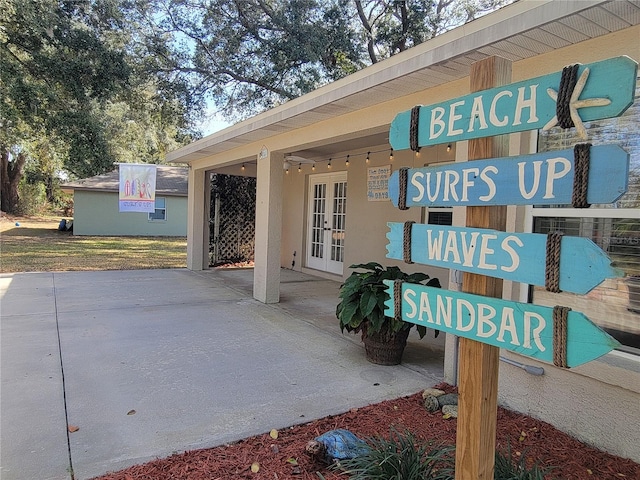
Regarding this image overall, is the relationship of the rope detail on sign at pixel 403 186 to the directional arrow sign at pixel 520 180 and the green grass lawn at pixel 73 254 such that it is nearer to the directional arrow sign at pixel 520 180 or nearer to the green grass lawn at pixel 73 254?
the directional arrow sign at pixel 520 180

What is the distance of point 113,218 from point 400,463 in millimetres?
20870

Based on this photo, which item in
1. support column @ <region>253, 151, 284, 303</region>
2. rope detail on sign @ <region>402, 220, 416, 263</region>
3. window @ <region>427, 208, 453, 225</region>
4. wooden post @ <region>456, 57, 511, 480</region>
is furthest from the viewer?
support column @ <region>253, 151, 284, 303</region>

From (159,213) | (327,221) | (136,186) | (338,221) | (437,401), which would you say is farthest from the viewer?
(159,213)

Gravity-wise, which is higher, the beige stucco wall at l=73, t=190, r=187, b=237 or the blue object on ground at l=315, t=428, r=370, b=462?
the beige stucco wall at l=73, t=190, r=187, b=237

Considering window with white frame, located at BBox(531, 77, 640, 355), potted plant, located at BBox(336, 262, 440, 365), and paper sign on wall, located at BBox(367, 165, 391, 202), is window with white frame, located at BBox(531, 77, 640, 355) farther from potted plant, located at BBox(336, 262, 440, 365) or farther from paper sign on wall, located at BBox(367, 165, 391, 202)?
paper sign on wall, located at BBox(367, 165, 391, 202)

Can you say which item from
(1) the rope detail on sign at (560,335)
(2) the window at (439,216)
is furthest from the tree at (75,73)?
(1) the rope detail on sign at (560,335)

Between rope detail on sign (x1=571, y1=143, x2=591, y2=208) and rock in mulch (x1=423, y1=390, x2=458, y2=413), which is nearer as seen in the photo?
rope detail on sign (x1=571, y1=143, x2=591, y2=208)

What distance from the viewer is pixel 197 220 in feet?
34.3

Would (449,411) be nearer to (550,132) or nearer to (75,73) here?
(550,132)

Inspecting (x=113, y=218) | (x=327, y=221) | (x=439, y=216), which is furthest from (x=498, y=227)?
(x=113, y=218)

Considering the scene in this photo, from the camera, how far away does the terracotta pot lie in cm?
407

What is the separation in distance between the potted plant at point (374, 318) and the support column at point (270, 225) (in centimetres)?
288

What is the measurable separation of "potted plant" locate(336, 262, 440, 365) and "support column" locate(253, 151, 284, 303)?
288cm

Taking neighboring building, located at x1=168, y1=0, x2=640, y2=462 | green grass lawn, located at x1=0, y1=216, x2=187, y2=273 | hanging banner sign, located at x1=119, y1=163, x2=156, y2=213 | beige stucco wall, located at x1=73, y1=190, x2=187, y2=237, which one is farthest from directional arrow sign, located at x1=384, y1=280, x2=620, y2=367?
beige stucco wall, located at x1=73, y1=190, x2=187, y2=237
